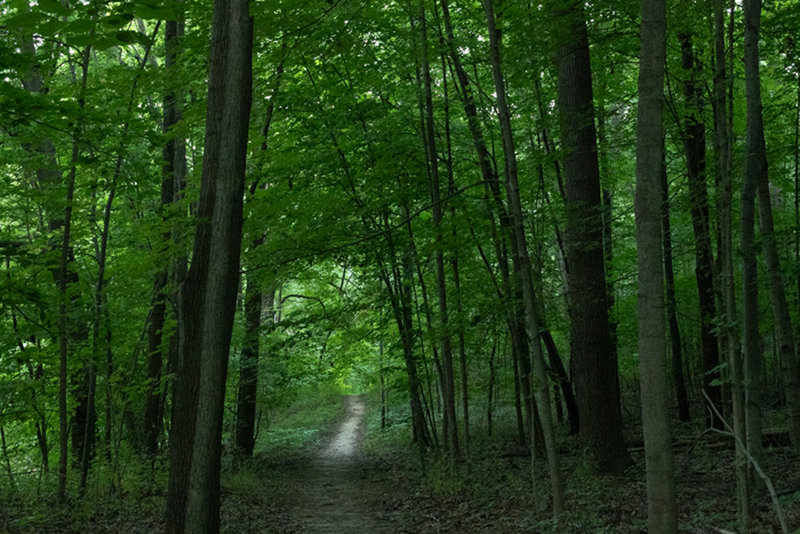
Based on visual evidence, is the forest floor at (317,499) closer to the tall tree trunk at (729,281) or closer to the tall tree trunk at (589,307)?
the tall tree trunk at (589,307)

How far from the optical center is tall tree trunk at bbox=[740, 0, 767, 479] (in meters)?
5.46

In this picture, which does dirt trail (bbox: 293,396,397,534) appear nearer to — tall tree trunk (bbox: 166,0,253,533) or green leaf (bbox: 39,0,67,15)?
tall tree trunk (bbox: 166,0,253,533)

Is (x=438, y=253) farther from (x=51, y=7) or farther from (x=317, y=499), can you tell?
(x=51, y=7)

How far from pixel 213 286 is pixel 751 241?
4832 mm

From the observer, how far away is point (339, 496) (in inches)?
449

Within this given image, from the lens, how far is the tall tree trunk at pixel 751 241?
5.46 metres

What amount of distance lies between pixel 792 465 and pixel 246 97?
7.67 m

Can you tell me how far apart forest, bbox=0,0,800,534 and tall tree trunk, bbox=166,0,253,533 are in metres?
0.02

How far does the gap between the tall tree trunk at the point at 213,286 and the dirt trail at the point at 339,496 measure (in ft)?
9.99

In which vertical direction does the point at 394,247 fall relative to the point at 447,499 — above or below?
above

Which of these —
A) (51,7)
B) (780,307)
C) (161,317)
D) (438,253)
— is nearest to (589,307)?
(438,253)

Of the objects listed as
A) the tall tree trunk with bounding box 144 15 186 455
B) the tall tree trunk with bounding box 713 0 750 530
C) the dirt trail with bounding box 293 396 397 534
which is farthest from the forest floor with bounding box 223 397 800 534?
the tall tree trunk with bounding box 144 15 186 455

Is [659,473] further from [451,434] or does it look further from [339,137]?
[339,137]

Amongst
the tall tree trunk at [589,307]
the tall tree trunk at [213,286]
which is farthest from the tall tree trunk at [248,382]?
the tall tree trunk at [589,307]
